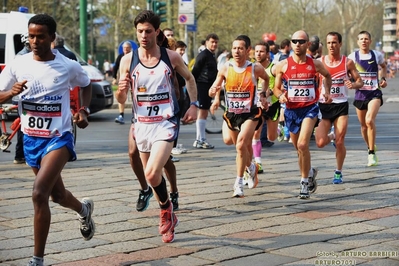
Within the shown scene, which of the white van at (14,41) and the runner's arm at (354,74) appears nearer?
the runner's arm at (354,74)

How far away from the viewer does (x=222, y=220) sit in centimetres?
825

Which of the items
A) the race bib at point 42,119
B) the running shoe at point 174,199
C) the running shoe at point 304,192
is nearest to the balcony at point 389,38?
the running shoe at point 304,192

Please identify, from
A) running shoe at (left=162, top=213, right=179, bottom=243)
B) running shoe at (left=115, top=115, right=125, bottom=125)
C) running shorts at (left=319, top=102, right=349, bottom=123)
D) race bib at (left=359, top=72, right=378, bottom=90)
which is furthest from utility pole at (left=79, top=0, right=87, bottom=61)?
running shoe at (left=162, top=213, right=179, bottom=243)

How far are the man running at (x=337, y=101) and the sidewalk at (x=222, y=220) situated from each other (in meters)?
0.45

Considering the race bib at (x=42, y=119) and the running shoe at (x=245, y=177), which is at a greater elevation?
the race bib at (x=42, y=119)

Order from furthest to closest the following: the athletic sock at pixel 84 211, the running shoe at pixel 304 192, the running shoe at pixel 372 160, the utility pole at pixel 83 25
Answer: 1. the utility pole at pixel 83 25
2. the running shoe at pixel 372 160
3. the running shoe at pixel 304 192
4. the athletic sock at pixel 84 211

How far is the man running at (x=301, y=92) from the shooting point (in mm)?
9891

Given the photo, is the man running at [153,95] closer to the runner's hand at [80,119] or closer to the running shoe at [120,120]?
the runner's hand at [80,119]

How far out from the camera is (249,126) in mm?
9984

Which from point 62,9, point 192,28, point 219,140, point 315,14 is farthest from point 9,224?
point 315,14

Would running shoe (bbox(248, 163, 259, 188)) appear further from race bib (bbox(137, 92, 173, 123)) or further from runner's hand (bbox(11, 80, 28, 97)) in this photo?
runner's hand (bbox(11, 80, 28, 97))

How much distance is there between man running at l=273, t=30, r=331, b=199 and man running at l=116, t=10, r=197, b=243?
2.52m

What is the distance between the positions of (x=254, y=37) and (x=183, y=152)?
5940cm

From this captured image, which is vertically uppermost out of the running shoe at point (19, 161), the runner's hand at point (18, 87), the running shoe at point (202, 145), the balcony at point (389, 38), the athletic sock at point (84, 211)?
the runner's hand at point (18, 87)
